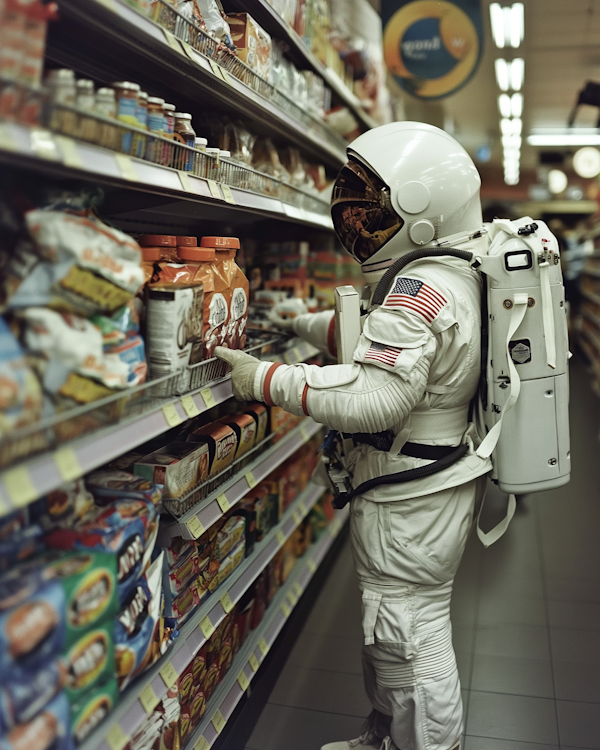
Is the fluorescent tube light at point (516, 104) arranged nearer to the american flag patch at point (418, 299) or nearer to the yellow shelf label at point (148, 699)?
the american flag patch at point (418, 299)

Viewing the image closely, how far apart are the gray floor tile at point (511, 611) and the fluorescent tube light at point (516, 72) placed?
5.65 metres

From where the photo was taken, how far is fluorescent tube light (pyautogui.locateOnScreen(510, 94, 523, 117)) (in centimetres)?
855

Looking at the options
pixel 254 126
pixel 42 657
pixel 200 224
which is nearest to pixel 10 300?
pixel 42 657

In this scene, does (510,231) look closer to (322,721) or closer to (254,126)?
(254,126)

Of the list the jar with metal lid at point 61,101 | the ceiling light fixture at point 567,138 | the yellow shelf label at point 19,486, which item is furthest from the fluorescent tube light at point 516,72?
the yellow shelf label at point 19,486

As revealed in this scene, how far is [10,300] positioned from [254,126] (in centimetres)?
184

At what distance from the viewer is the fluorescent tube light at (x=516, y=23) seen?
18.0ft

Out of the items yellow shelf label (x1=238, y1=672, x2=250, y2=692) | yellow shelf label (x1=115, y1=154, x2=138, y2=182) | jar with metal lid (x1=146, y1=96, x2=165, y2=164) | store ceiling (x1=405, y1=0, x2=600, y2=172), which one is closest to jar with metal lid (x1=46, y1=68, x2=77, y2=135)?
yellow shelf label (x1=115, y1=154, x2=138, y2=182)

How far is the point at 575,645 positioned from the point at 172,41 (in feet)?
9.30

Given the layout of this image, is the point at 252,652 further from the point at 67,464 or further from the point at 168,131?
the point at 168,131

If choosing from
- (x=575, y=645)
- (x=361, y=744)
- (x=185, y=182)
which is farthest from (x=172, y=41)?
(x=575, y=645)

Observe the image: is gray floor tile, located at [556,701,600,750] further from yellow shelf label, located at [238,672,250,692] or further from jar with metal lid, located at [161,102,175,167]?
jar with metal lid, located at [161,102,175,167]

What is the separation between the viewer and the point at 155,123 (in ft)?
5.21

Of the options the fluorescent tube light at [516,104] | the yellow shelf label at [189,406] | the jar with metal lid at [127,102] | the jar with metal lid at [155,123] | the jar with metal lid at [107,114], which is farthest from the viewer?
the fluorescent tube light at [516,104]
